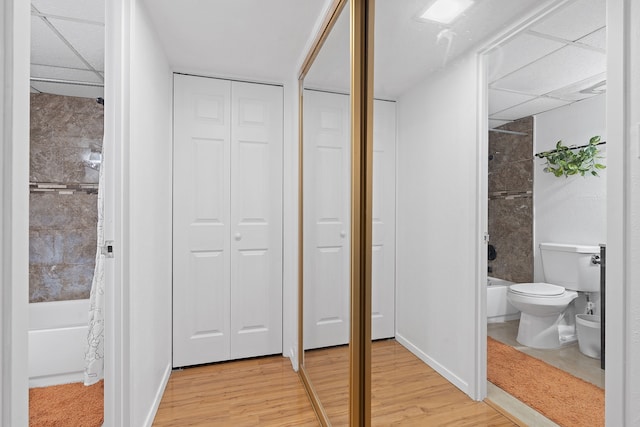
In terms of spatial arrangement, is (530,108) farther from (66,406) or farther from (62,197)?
(62,197)

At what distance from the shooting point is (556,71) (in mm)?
603

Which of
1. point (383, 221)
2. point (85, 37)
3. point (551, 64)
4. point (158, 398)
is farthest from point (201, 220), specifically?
point (551, 64)

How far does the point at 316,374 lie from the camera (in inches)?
80.8

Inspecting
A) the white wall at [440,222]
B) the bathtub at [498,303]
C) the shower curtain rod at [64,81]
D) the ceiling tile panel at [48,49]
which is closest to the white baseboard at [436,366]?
the white wall at [440,222]

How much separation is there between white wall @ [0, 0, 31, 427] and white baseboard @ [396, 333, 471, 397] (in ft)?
3.23

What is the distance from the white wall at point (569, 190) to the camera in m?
0.53

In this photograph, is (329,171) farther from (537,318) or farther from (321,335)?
(537,318)

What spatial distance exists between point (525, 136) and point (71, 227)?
3.62m

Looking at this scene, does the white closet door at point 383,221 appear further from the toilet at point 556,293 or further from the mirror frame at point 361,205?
the toilet at point 556,293

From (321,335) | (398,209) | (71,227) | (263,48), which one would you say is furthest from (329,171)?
(71,227)

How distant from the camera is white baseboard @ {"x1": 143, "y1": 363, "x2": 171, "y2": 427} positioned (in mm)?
1862

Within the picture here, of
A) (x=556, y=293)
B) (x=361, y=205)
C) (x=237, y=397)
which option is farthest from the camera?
(x=237, y=397)

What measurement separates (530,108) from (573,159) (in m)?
0.14

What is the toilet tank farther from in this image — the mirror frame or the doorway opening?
the mirror frame
